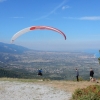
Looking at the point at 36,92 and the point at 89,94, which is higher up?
the point at 89,94

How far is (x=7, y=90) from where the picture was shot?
76.4 feet

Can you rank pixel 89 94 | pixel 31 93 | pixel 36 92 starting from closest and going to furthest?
pixel 89 94
pixel 31 93
pixel 36 92

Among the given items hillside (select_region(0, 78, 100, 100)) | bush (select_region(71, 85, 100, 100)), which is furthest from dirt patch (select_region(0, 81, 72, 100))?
bush (select_region(71, 85, 100, 100))

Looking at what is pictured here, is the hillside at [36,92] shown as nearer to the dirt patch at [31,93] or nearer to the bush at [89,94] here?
the dirt patch at [31,93]

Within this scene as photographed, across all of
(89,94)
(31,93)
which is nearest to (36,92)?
(31,93)

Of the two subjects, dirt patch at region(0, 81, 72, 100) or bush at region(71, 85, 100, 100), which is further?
dirt patch at region(0, 81, 72, 100)

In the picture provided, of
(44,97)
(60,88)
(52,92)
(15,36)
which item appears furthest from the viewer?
(15,36)

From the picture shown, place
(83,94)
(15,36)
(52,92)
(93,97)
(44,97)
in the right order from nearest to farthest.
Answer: (93,97) < (83,94) < (44,97) < (52,92) < (15,36)

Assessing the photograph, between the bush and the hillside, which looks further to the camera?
the hillside

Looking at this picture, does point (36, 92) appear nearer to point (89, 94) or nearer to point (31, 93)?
point (31, 93)

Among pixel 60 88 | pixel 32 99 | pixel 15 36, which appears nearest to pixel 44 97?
pixel 32 99

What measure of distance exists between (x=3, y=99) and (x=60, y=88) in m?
7.34

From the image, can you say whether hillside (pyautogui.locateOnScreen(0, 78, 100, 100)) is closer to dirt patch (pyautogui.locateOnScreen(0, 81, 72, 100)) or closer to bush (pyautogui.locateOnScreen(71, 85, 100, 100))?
dirt patch (pyautogui.locateOnScreen(0, 81, 72, 100))

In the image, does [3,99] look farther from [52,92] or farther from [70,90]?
[70,90]
